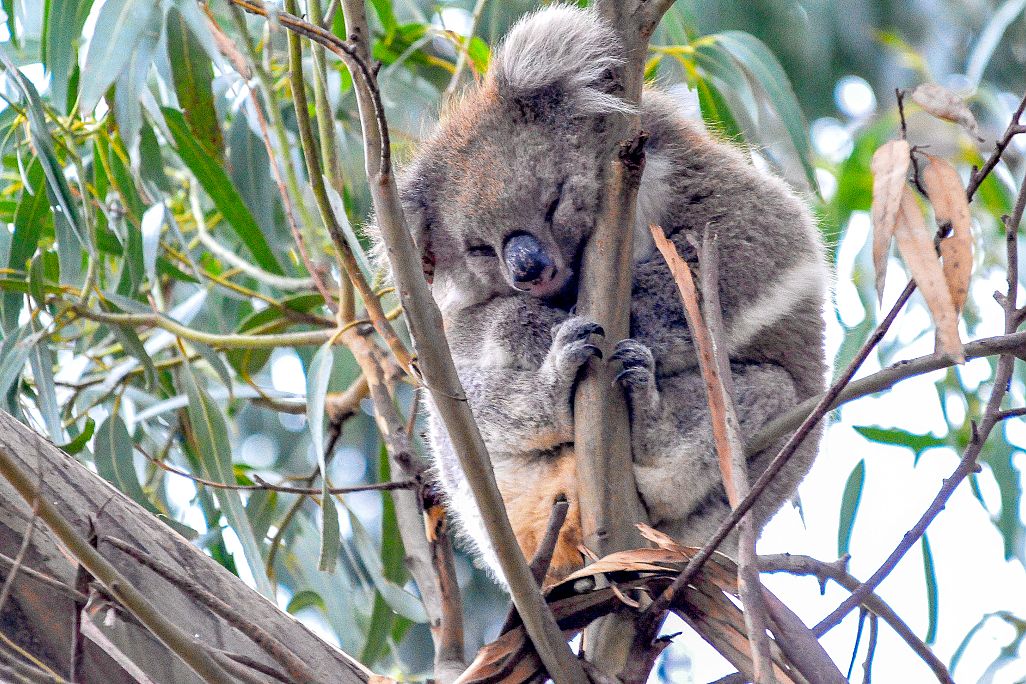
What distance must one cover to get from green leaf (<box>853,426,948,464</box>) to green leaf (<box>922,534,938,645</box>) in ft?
0.61

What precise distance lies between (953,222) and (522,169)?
864 mm

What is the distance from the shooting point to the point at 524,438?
1.65m

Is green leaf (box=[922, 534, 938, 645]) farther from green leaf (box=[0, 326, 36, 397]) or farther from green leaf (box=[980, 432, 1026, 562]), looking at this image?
green leaf (box=[0, 326, 36, 397])

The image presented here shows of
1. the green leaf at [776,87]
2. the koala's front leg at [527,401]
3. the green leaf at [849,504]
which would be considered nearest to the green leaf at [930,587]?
the green leaf at [849,504]

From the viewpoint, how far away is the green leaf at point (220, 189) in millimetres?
2057

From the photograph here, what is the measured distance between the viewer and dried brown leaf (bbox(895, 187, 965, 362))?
914mm

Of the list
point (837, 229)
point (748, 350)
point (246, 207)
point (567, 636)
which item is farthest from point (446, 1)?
point (567, 636)

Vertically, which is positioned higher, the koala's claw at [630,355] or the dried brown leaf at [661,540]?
the koala's claw at [630,355]

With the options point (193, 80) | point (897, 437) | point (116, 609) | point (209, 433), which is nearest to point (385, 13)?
point (193, 80)

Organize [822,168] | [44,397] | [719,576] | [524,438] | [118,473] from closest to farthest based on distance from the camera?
[719,576], [524,438], [44,397], [118,473], [822,168]

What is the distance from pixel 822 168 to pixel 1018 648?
212cm

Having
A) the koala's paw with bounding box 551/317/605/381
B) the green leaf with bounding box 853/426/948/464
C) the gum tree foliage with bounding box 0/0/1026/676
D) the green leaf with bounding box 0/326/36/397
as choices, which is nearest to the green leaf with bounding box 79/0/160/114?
the gum tree foliage with bounding box 0/0/1026/676

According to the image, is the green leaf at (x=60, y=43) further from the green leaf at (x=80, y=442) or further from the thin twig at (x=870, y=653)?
the thin twig at (x=870, y=653)

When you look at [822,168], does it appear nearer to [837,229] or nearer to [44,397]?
[837,229]
